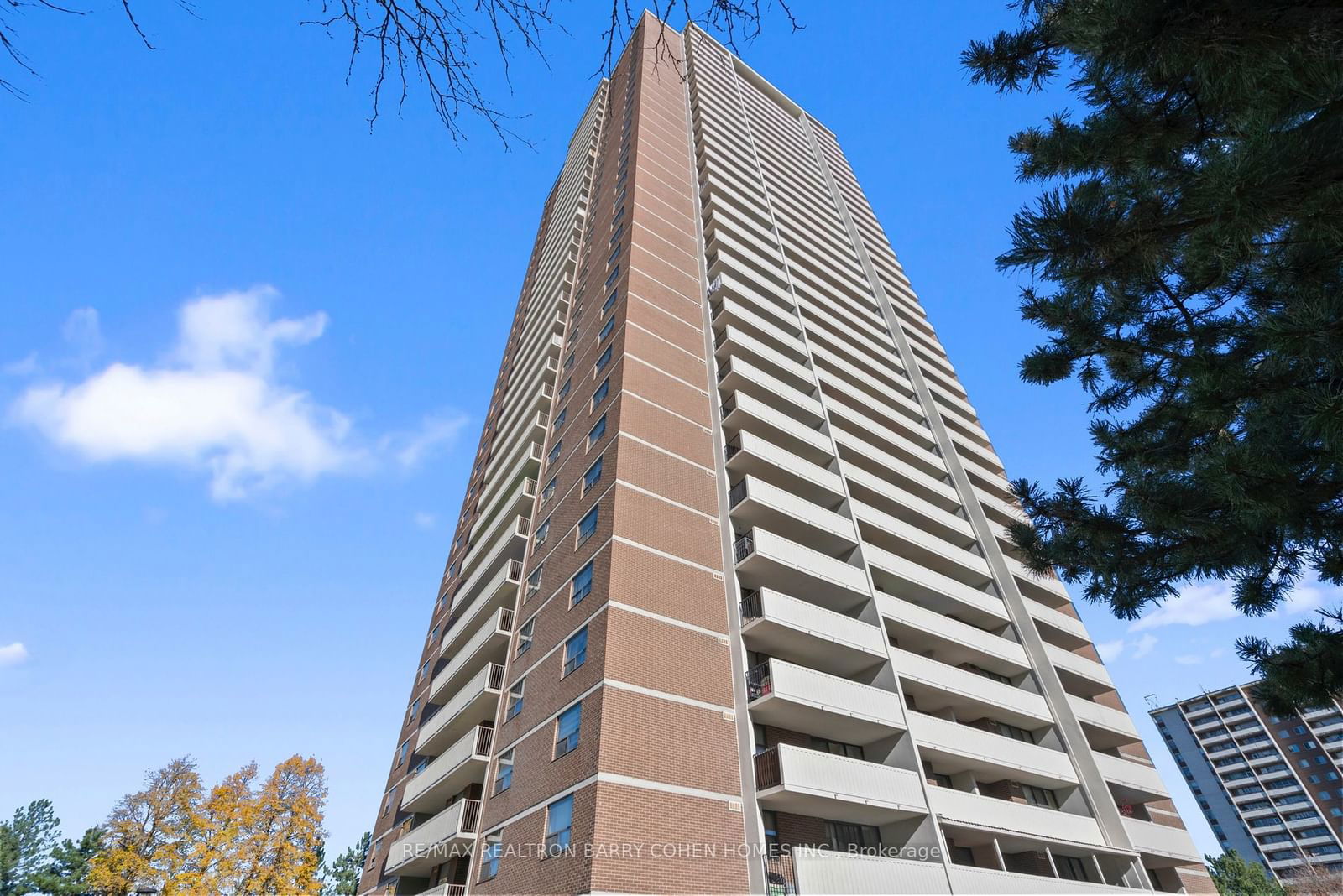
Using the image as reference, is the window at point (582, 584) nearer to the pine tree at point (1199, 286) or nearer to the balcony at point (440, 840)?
the balcony at point (440, 840)

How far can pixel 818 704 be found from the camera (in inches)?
715

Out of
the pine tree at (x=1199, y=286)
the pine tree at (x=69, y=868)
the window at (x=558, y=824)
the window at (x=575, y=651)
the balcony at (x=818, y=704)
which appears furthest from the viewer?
the pine tree at (x=69, y=868)

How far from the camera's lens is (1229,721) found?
109562 millimetres

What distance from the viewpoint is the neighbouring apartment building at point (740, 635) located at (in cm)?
1644

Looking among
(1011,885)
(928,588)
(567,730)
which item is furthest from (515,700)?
(928,588)

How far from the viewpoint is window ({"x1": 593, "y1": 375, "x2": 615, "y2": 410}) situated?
1077 inches

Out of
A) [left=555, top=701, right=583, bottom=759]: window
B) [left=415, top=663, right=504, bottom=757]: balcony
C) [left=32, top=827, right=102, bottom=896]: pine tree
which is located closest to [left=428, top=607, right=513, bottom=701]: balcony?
[left=415, top=663, right=504, bottom=757]: balcony

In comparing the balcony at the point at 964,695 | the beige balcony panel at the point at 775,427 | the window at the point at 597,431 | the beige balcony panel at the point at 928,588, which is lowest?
the balcony at the point at 964,695

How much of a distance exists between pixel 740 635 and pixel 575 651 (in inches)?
194

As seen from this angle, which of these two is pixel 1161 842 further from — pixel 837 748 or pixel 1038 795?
pixel 837 748

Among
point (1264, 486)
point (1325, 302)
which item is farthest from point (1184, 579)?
point (1325, 302)

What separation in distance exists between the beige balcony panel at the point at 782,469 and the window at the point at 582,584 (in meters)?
7.19

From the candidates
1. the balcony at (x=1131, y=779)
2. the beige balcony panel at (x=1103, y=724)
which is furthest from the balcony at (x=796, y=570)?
the balcony at (x=1131, y=779)

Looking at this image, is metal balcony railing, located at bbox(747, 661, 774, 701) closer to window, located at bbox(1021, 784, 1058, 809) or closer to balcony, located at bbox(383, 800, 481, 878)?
Result: balcony, located at bbox(383, 800, 481, 878)
